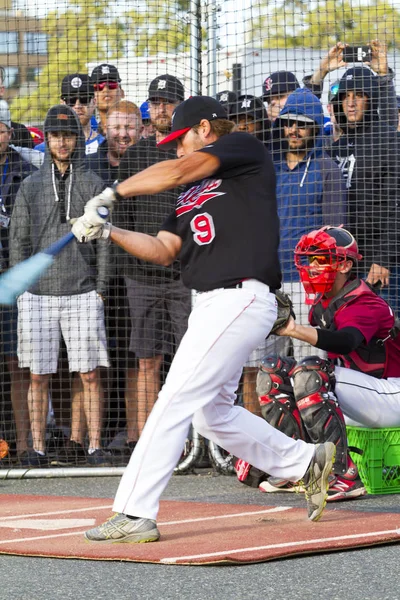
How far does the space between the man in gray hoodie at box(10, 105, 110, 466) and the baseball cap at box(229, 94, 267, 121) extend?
3.70ft

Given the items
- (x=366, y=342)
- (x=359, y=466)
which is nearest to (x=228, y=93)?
(x=366, y=342)

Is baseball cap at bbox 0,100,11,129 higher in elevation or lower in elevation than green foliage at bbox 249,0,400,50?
lower

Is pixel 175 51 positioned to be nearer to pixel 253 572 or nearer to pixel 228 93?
pixel 228 93

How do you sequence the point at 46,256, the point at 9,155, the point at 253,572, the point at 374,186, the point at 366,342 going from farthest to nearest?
1. the point at 9,155
2. the point at 374,186
3. the point at 366,342
4. the point at 46,256
5. the point at 253,572

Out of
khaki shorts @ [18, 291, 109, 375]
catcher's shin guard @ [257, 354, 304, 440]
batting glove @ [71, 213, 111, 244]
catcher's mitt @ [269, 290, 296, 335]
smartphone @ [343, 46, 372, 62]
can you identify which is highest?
smartphone @ [343, 46, 372, 62]

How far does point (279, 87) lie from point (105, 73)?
4.41 feet

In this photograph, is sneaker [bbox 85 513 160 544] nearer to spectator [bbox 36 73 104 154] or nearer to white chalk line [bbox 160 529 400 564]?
white chalk line [bbox 160 529 400 564]

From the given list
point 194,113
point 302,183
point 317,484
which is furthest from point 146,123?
point 317,484

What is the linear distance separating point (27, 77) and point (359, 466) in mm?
4355

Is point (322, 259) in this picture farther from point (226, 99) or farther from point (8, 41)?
point (8, 41)

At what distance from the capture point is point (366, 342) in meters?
6.48

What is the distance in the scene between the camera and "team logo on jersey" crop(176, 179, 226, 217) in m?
5.21

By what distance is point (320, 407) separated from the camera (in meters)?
6.23

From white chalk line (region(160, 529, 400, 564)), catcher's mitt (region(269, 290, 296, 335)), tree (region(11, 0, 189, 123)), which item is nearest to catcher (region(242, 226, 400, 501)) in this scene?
catcher's mitt (region(269, 290, 296, 335))
